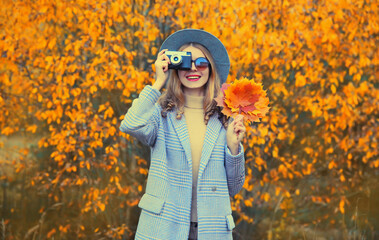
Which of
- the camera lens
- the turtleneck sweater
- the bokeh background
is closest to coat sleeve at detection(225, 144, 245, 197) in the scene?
the turtleneck sweater

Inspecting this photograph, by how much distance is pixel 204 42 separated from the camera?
2.06 m

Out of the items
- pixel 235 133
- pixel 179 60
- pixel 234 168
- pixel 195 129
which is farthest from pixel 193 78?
pixel 234 168

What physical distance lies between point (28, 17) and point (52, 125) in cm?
87

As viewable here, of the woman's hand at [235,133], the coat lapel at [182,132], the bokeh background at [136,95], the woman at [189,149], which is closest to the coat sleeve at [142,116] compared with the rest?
the woman at [189,149]

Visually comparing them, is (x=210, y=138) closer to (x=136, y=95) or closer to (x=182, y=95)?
(x=182, y=95)

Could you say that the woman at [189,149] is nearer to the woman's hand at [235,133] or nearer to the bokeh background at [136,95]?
the woman's hand at [235,133]

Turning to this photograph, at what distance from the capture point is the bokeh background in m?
3.22

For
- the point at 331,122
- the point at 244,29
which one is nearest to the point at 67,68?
the point at 244,29

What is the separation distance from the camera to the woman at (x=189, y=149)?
5.88 feet

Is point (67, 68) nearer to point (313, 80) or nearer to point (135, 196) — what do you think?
point (135, 196)

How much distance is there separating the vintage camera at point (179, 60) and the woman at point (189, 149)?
3 centimetres

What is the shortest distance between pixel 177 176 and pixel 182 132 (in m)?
0.20

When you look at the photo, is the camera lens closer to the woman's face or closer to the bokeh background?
the woman's face

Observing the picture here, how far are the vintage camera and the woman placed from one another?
29mm
